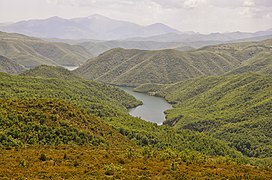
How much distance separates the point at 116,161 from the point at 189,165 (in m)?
8.36

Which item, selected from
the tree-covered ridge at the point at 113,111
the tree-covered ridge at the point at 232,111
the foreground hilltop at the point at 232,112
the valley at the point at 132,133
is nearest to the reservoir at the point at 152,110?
the valley at the point at 132,133

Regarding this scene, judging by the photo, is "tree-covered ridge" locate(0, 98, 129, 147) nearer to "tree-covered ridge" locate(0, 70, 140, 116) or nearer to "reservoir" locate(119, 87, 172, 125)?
"tree-covered ridge" locate(0, 70, 140, 116)

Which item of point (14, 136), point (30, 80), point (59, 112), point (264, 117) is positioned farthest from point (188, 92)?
point (14, 136)

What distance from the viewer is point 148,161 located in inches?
1364

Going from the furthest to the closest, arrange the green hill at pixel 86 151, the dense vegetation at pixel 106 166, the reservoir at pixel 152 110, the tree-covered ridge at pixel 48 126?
1. the reservoir at pixel 152 110
2. the tree-covered ridge at pixel 48 126
3. the green hill at pixel 86 151
4. the dense vegetation at pixel 106 166

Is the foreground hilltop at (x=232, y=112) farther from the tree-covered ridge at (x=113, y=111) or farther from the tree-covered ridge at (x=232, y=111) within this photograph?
the tree-covered ridge at (x=113, y=111)

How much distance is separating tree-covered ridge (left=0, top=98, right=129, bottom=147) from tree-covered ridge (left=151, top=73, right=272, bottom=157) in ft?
178

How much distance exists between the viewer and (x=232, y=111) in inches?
5064

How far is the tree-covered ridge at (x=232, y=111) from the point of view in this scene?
325ft

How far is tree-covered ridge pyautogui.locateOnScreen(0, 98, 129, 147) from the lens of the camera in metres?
42.5

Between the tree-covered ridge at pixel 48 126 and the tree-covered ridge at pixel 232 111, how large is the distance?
54177 mm

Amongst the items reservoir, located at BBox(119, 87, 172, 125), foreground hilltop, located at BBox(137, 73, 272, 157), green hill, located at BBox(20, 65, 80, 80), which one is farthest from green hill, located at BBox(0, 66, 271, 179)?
green hill, located at BBox(20, 65, 80, 80)

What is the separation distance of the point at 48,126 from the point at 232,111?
321ft

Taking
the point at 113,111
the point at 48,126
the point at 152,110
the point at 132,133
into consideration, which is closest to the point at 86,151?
the point at 48,126
